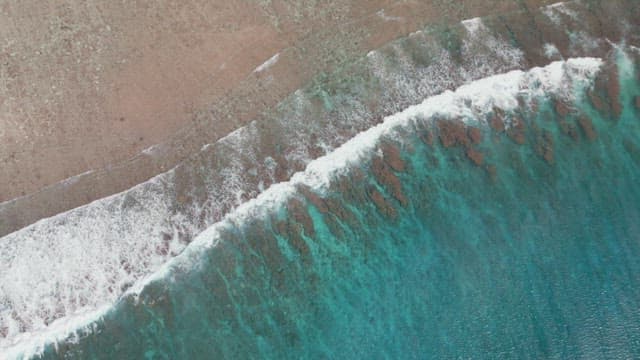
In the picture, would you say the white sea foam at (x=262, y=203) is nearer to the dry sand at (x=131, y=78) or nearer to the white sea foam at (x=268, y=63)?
the dry sand at (x=131, y=78)

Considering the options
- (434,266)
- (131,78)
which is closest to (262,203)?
(131,78)

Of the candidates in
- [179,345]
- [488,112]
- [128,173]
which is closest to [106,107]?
[128,173]

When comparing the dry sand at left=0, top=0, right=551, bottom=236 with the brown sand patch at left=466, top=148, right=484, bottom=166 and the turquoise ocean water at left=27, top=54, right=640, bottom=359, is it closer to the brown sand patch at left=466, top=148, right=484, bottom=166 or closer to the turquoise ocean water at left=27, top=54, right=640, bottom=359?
the turquoise ocean water at left=27, top=54, right=640, bottom=359

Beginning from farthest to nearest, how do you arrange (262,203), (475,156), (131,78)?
(475,156), (262,203), (131,78)

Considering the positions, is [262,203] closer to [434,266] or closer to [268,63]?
[268,63]

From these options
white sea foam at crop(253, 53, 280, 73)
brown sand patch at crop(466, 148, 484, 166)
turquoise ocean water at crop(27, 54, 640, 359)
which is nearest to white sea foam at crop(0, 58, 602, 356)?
turquoise ocean water at crop(27, 54, 640, 359)

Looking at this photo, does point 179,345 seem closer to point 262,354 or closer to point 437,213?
point 262,354
